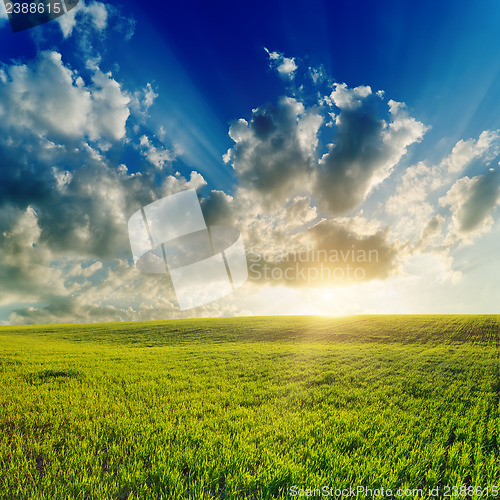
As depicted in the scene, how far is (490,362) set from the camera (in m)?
16.6

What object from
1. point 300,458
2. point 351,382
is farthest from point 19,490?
point 351,382

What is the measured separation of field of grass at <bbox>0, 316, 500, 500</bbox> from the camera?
14.6 feet

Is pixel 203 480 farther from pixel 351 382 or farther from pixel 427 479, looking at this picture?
pixel 351 382

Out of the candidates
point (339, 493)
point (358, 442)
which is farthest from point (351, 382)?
point (339, 493)

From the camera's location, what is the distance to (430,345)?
2402 centimetres

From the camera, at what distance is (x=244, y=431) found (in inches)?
245

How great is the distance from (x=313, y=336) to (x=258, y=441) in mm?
24898

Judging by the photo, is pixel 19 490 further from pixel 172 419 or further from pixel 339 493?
pixel 339 493

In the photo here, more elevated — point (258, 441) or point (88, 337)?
point (258, 441)

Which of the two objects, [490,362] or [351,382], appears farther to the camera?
[490,362]

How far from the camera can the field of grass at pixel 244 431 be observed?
4.45 meters

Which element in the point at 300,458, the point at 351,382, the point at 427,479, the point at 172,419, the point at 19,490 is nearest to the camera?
the point at 19,490

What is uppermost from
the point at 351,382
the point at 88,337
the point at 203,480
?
the point at 203,480

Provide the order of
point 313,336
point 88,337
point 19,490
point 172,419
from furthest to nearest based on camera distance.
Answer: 1. point 88,337
2. point 313,336
3. point 172,419
4. point 19,490
